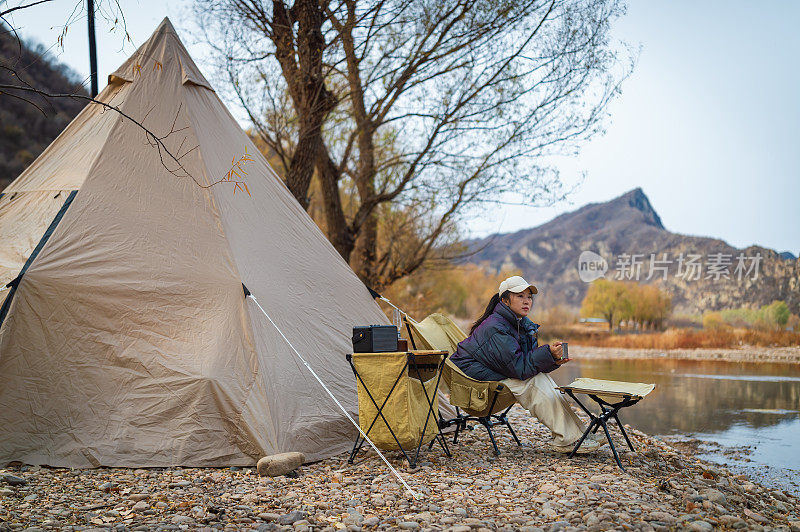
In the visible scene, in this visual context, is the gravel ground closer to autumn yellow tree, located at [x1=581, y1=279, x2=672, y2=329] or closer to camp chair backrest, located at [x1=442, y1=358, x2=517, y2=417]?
camp chair backrest, located at [x1=442, y1=358, x2=517, y2=417]

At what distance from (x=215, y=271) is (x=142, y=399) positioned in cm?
91

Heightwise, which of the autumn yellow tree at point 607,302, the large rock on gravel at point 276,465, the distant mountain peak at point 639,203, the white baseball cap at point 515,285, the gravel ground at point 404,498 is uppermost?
the distant mountain peak at point 639,203

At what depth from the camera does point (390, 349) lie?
3.92 metres

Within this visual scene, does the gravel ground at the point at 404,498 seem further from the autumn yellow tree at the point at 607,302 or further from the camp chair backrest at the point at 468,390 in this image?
the autumn yellow tree at the point at 607,302

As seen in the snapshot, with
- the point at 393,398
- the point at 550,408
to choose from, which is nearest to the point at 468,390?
the point at 550,408

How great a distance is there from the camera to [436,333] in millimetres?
4844

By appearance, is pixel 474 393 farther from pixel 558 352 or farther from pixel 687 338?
pixel 687 338

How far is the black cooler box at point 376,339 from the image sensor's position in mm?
3916

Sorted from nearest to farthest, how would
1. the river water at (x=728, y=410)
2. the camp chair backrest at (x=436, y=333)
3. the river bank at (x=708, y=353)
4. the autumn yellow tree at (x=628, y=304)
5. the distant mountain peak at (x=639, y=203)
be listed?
the camp chair backrest at (x=436, y=333), the river water at (x=728, y=410), the river bank at (x=708, y=353), the autumn yellow tree at (x=628, y=304), the distant mountain peak at (x=639, y=203)

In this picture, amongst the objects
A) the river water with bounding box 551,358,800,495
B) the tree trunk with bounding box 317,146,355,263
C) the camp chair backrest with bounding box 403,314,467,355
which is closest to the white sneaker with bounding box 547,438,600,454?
the river water with bounding box 551,358,800,495

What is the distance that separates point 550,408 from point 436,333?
108 cm

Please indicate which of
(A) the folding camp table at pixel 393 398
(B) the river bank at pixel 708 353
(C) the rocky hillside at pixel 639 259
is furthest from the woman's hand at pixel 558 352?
(B) the river bank at pixel 708 353

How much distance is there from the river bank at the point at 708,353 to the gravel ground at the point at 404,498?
11.7m

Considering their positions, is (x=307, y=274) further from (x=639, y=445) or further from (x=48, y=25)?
(x=639, y=445)
